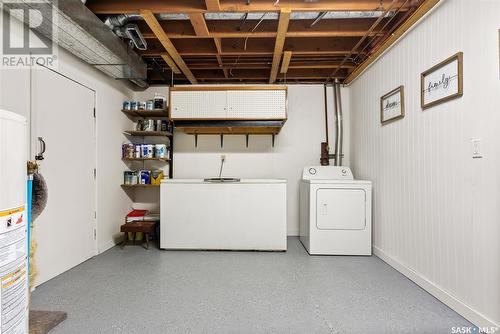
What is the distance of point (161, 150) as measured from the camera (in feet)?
12.3

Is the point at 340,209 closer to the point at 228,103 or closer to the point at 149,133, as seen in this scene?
the point at 228,103

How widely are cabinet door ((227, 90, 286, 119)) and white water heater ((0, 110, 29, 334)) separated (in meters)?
2.43

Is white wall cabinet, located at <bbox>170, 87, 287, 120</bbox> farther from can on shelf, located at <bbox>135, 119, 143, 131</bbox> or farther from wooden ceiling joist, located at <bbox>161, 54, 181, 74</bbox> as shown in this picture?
can on shelf, located at <bbox>135, 119, 143, 131</bbox>

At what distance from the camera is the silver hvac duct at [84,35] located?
189cm

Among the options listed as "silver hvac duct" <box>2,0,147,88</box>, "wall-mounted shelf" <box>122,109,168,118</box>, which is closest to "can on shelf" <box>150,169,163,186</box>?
"wall-mounted shelf" <box>122,109,168,118</box>

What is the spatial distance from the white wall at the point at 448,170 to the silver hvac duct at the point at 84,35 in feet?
9.74

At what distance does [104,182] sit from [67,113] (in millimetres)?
1012

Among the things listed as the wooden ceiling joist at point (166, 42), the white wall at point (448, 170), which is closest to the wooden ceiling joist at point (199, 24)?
the wooden ceiling joist at point (166, 42)

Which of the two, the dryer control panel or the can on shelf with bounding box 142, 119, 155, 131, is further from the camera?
the can on shelf with bounding box 142, 119, 155, 131

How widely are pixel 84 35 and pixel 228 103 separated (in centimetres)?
169

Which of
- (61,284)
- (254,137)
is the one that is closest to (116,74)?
(254,137)

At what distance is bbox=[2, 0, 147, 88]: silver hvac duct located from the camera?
1.89m

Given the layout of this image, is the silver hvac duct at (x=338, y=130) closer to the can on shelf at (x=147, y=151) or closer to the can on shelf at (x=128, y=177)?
the can on shelf at (x=147, y=151)

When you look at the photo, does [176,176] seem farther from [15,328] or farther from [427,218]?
[427,218]
